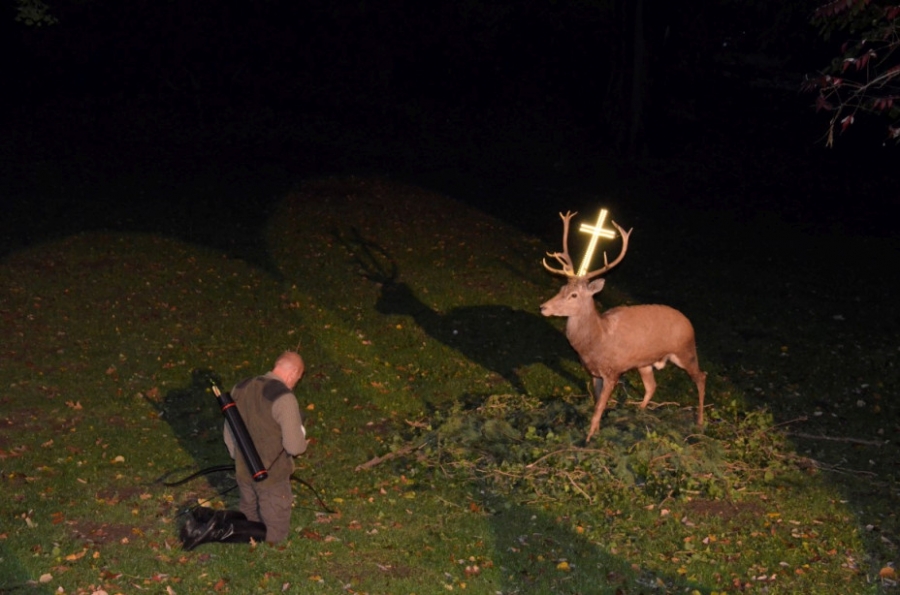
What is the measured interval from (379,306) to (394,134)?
1574 centimetres

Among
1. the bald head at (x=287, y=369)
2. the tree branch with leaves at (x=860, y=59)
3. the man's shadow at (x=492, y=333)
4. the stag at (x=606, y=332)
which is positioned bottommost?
the man's shadow at (x=492, y=333)

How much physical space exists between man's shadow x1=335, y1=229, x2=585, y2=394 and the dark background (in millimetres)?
6405

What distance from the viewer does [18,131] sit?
3069 centimetres

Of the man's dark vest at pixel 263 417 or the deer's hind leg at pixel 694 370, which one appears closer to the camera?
the man's dark vest at pixel 263 417

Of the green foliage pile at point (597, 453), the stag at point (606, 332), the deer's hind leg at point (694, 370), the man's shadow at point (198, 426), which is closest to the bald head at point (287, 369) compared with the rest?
the man's shadow at point (198, 426)

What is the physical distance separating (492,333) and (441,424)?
4543 mm

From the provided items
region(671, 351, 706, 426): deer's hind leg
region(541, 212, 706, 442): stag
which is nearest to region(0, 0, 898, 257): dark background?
region(671, 351, 706, 426): deer's hind leg

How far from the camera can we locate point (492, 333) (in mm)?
18281

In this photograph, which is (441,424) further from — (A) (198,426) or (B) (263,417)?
(B) (263,417)

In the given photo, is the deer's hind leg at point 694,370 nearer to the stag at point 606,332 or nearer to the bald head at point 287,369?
the stag at point 606,332

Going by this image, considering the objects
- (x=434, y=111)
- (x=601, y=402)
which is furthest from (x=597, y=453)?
(x=434, y=111)

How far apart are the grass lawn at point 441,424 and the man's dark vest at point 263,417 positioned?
96 cm

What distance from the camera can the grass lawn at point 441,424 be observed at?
417 inches

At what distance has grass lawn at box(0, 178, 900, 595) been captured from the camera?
10594 mm
